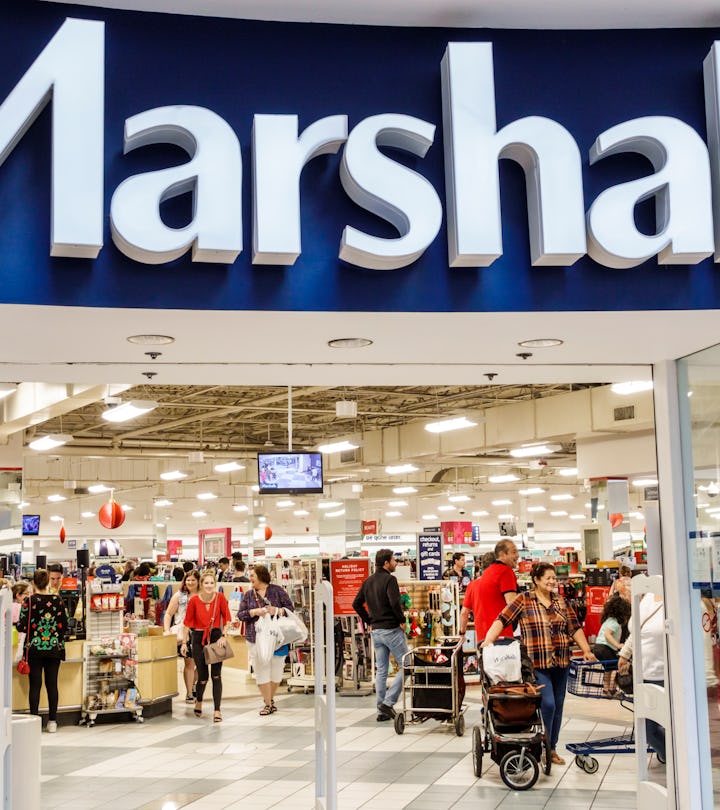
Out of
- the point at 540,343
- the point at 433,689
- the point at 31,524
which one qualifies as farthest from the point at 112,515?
the point at 540,343

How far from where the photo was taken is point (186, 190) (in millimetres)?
4223

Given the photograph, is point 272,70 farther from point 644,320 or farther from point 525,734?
point 525,734

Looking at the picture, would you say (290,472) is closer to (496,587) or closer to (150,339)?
(496,587)

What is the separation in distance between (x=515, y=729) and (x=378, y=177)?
4559 millimetres

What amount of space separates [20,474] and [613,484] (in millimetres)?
10346

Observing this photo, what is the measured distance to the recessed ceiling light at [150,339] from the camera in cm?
481

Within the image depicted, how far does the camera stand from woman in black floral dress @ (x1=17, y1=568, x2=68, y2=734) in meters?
9.98

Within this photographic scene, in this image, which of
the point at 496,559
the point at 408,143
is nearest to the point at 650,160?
the point at 408,143

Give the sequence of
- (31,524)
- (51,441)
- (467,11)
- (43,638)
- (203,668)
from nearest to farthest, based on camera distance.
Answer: (467,11) < (43,638) < (203,668) < (51,441) < (31,524)

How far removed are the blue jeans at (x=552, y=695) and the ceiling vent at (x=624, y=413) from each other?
906 centimetres

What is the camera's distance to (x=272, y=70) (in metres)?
4.44

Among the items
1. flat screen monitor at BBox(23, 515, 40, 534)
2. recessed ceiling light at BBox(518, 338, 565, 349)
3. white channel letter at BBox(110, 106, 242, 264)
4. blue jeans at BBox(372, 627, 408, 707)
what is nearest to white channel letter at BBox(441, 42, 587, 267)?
recessed ceiling light at BBox(518, 338, 565, 349)

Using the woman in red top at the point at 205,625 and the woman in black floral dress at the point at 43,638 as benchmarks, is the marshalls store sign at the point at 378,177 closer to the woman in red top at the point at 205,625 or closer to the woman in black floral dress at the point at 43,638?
the woman in black floral dress at the point at 43,638

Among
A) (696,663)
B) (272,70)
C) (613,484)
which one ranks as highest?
(272,70)
